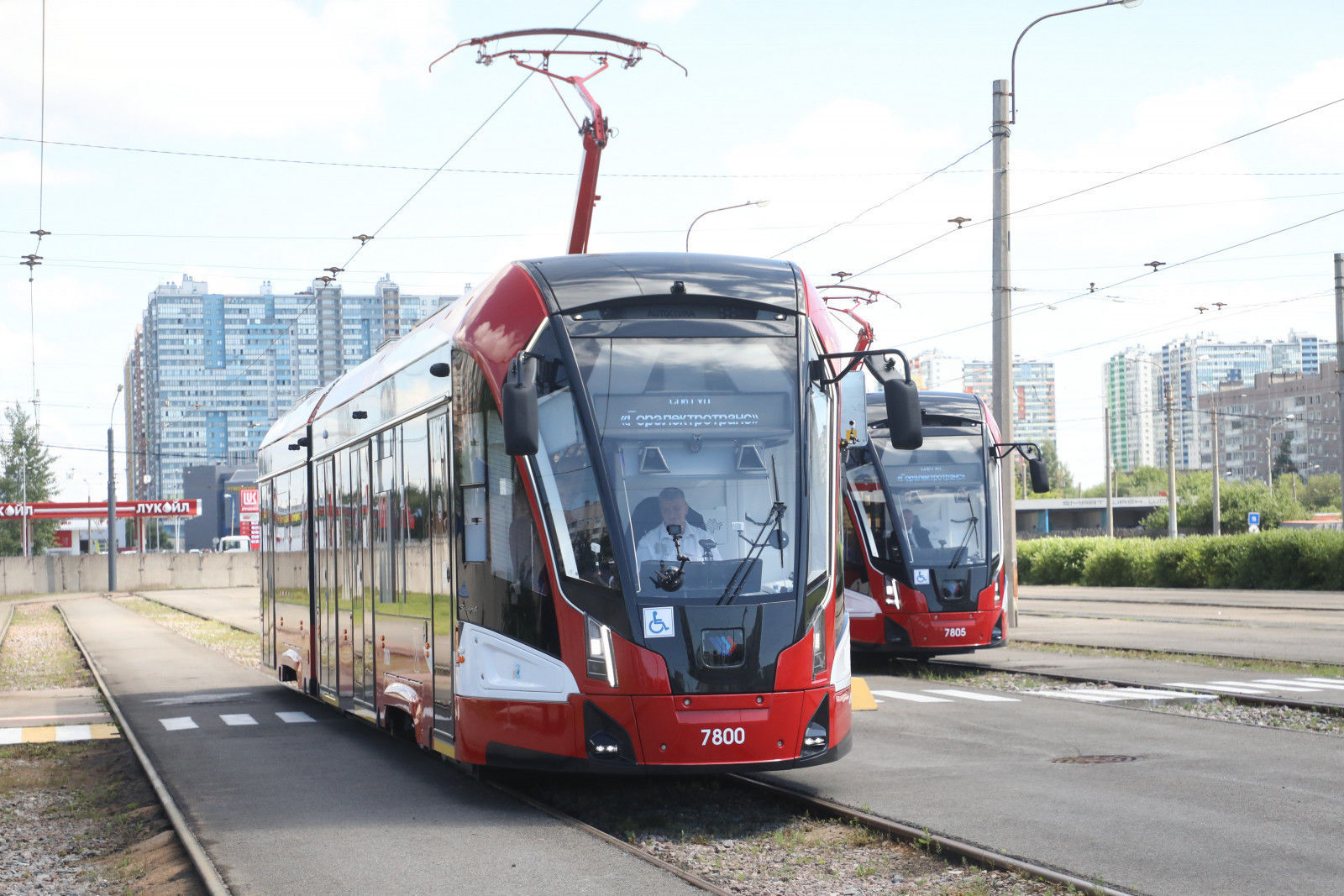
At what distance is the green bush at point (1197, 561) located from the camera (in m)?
40.3

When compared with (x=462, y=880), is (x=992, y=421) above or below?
above

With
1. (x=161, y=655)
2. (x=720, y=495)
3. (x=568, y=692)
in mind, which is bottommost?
(x=161, y=655)

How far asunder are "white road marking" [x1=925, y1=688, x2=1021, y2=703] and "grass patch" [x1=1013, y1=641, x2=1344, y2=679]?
13.0ft

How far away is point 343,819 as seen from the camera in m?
9.27

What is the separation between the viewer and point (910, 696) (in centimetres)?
1589

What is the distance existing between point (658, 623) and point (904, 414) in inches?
74.9

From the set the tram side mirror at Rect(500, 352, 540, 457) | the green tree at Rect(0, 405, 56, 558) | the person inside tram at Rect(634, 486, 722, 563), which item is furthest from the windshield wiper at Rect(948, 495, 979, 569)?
the green tree at Rect(0, 405, 56, 558)

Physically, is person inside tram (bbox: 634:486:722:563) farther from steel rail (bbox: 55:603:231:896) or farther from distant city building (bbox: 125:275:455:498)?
distant city building (bbox: 125:275:455:498)

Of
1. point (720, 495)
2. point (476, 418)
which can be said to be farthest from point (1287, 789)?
point (476, 418)

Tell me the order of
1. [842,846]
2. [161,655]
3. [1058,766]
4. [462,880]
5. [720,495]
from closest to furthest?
[462,880] → [842,846] → [720,495] → [1058,766] → [161,655]

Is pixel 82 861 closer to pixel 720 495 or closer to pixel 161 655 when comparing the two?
pixel 720 495

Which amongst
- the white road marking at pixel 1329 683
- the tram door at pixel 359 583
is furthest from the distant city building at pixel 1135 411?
the tram door at pixel 359 583

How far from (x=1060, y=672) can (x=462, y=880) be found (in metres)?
12.0

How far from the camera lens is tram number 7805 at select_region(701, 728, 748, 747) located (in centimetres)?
827
